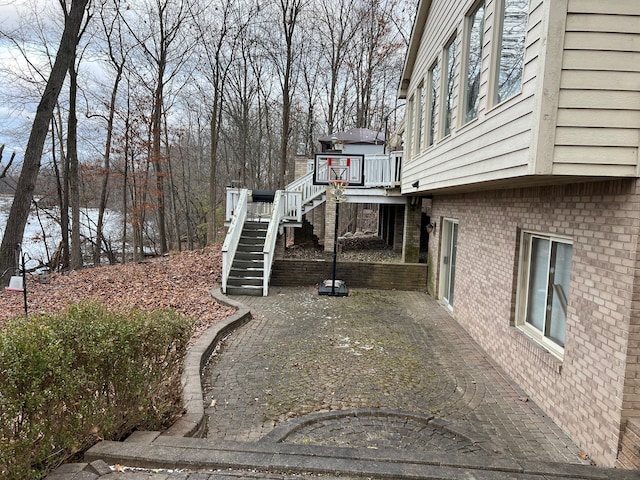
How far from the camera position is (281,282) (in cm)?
1139

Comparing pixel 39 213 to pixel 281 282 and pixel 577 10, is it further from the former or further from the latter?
pixel 577 10

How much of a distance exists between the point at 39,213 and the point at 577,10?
23.3m

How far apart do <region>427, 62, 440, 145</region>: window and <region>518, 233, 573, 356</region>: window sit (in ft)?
11.5

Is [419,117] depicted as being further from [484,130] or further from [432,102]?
[484,130]

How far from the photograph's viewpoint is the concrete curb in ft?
11.6

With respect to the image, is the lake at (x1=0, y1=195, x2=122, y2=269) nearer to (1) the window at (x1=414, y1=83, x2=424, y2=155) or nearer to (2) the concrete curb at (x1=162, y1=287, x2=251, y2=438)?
(2) the concrete curb at (x1=162, y1=287, x2=251, y2=438)

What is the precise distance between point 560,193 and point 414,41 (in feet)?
23.2

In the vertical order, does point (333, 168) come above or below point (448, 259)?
above

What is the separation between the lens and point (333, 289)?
10.3 meters

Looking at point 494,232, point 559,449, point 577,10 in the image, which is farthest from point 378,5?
point 559,449

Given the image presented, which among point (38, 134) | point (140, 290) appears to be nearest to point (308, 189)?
point (140, 290)

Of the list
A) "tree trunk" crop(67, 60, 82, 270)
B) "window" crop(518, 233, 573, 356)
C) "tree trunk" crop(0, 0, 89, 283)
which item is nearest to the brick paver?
"window" crop(518, 233, 573, 356)

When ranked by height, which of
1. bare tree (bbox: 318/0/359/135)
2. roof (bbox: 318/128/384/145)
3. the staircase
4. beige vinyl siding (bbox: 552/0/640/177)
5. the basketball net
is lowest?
the staircase

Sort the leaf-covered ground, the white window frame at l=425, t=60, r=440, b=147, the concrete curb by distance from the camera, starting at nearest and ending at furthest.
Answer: the concrete curb, the white window frame at l=425, t=60, r=440, b=147, the leaf-covered ground
